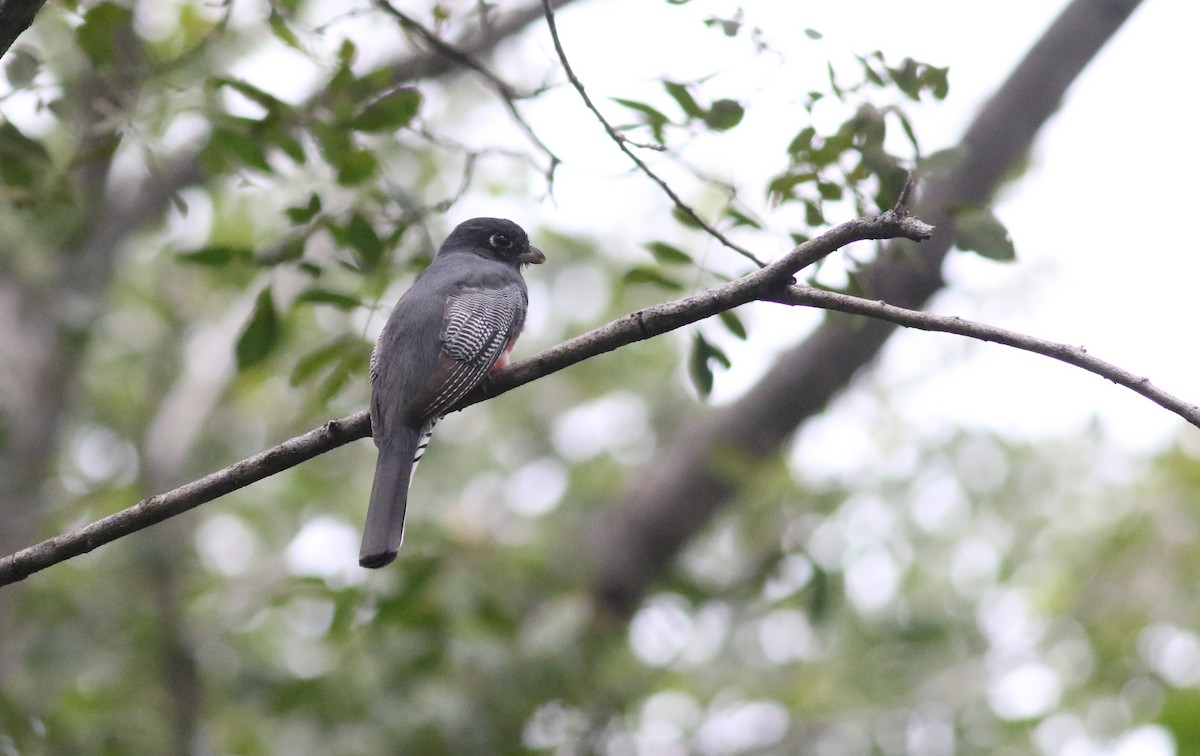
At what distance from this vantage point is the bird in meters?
3.23

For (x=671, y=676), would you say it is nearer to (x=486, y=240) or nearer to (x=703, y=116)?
(x=486, y=240)

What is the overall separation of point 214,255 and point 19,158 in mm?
623

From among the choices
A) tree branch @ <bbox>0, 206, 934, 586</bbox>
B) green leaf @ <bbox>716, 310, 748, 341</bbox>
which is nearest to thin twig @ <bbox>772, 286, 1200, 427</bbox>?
tree branch @ <bbox>0, 206, 934, 586</bbox>

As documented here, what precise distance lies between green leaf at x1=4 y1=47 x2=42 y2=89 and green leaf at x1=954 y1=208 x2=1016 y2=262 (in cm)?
270

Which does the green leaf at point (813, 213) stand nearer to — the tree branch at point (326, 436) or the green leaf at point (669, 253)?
the green leaf at point (669, 253)

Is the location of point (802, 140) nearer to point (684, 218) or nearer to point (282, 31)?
point (684, 218)

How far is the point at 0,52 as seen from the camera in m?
2.36

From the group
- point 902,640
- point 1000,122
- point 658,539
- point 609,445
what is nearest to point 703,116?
point 1000,122

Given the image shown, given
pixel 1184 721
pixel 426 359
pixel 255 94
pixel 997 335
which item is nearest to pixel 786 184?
pixel 997 335

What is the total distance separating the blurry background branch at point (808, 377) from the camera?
18.4 feet

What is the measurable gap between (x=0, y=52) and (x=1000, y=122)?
4814mm

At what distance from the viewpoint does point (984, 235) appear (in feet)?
10.6

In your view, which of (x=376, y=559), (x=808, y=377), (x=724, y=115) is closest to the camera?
(x=376, y=559)

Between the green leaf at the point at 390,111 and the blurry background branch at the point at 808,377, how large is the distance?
2.49 meters
